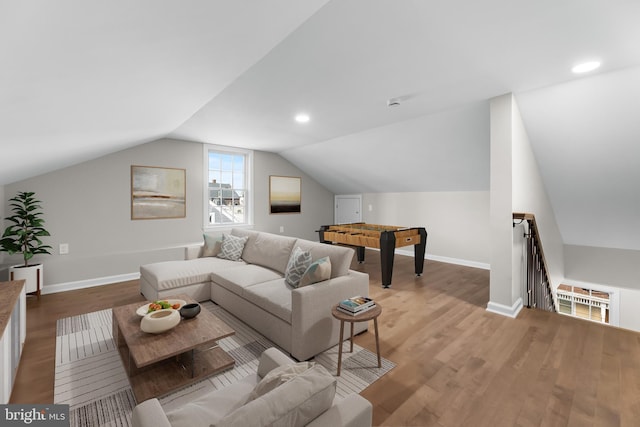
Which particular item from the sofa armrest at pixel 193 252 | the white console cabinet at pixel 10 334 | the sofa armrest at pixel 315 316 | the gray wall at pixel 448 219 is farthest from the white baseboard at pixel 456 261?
the white console cabinet at pixel 10 334

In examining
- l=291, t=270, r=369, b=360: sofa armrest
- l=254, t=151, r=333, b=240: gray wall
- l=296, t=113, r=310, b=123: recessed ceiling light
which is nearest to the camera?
l=291, t=270, r=369, b=360: sofa armrest

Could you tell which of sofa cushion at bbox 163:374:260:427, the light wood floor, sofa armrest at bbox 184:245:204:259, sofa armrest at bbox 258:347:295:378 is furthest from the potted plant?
sofa armrest at bbox 258:347:295:378

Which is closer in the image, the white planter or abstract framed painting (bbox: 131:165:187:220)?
the white planter

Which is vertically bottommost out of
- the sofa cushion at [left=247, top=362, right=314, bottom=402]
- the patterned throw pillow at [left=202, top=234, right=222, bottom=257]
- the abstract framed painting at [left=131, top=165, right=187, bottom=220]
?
the sofa cushion at [left=247, top=362, right=314, bottom=402]

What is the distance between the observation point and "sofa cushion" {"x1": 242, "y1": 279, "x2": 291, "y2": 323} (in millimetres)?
2357

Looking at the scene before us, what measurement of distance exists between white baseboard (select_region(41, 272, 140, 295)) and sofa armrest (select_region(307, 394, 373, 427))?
4617mm

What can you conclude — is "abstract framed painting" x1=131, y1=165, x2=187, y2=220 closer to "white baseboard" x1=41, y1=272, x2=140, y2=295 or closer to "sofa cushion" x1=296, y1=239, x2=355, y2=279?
"white baseboard" x1=41, y1=272, x2=140, y2=295

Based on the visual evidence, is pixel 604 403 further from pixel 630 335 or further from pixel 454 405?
pixel 630 335

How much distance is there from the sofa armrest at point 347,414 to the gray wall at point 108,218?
464 centimetres

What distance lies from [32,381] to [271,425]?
2326 mm

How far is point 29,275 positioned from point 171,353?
313 cm

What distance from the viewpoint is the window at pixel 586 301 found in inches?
202

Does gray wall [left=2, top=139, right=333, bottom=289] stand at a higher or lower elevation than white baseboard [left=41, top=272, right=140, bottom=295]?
higher

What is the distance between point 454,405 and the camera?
1.76 meters
